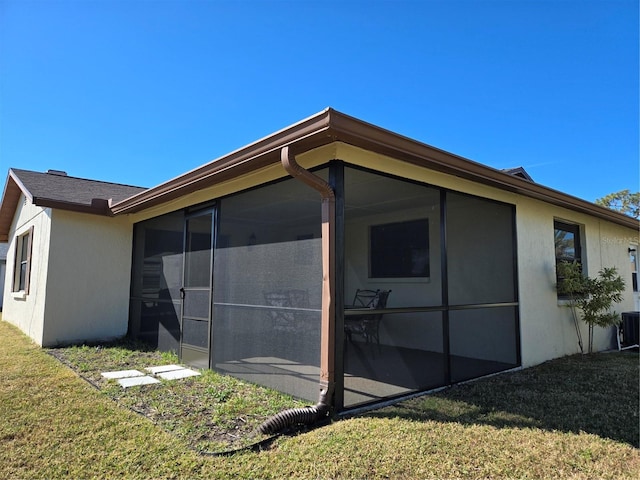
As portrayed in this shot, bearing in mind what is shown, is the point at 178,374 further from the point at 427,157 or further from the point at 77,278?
the point at 427,157

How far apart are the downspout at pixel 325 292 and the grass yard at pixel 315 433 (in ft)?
0.56

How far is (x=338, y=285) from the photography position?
3246 millimetres

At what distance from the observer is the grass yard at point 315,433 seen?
2.29 m

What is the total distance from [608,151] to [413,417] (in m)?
13.3

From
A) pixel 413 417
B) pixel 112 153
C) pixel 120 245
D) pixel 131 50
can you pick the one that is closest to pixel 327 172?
pixel 413 417

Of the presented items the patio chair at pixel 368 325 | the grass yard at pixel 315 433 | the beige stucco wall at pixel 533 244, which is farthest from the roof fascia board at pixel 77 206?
the patio chair at pixel 368 325

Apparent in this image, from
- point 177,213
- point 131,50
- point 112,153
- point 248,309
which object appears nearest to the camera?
point 248,309

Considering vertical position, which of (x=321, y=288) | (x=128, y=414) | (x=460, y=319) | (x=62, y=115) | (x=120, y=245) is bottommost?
(x=128, y=414)

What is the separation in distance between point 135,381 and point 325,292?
8.30 feet

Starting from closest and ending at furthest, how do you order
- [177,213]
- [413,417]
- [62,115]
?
[413,417] → [177,213] → [62,115]

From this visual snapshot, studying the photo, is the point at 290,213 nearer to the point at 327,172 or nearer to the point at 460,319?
the point at 327,172

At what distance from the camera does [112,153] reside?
12430 millimetres

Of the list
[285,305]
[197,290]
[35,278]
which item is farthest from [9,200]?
[285,305]

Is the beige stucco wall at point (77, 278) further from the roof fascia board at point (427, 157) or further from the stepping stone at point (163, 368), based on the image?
the roof fascia board at point (427, 157)
